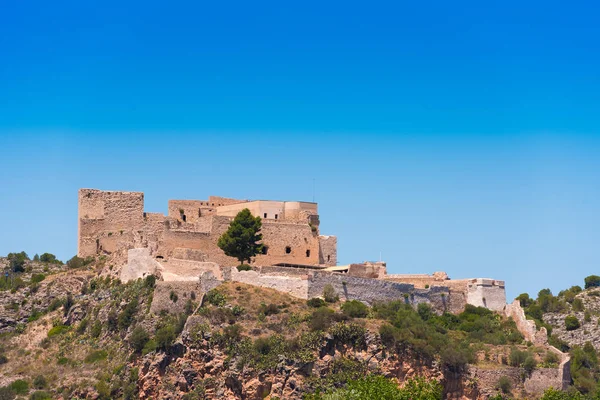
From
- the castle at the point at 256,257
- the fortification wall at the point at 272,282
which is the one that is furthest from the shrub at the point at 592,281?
the fortification wall at the point at 272,282

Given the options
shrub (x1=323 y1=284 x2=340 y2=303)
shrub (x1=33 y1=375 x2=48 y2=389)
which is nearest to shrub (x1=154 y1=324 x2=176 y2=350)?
shrub (x1=33 y1=375 x2=48 y2=389)

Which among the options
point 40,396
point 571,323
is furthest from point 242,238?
point 571,323

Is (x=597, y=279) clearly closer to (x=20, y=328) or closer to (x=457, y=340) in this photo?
(x=457, y=340)

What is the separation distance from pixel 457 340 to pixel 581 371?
21.7ft

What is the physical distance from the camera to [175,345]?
219ft

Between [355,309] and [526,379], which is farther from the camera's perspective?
[355,309]

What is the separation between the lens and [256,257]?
77.1 m

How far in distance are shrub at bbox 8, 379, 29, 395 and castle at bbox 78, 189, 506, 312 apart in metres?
8.47

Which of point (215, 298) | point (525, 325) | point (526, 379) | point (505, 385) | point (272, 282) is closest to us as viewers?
point (505, 385)

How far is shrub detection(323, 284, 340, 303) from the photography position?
234 feet

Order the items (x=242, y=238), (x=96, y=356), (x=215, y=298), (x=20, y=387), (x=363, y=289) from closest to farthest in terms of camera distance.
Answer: (x=20, y=387), (x=215, y=298), (x=96, y=356), (x=363, y=289), (x=242, y=238)

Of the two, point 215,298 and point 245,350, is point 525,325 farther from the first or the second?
point 215,298

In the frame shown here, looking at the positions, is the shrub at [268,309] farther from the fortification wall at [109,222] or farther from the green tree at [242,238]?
the fortification wall at [109,222]

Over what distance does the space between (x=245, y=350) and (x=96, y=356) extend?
9.04 metres
